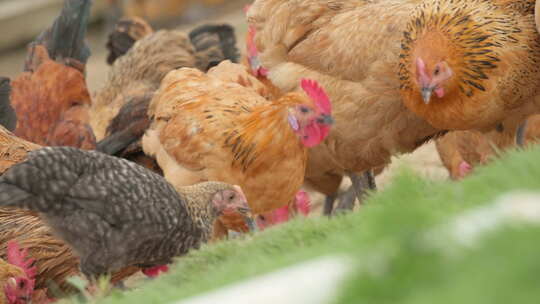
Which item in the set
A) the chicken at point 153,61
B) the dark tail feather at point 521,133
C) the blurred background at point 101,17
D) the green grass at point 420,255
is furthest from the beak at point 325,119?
the blurred background at point 101,17

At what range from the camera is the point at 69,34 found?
6203mm

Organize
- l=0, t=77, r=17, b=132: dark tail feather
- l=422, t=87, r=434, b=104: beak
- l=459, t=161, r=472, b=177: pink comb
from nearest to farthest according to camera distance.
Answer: l=422, t=87, r=434, b=104: beak, l=459, t=161, r=472, b=177: pink comb, l=0, t=77, r=17, b=132: dark tail feather

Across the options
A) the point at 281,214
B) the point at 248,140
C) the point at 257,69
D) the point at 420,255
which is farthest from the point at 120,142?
the point at 420,255

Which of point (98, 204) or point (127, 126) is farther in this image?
point (127, 126)

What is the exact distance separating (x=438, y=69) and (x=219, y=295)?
227cm

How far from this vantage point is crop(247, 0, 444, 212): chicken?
441 centimetres

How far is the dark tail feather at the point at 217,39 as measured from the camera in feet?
20.8

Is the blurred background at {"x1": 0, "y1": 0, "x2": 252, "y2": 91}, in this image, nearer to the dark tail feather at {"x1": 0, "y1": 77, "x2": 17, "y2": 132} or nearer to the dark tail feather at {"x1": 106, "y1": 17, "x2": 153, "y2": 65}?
the dark tail feather at {"x1": 106, "y1": 17, "x2": 153, "y2": 65}

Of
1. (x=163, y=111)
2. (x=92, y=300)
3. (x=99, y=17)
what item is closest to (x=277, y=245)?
(x=92, y=300)

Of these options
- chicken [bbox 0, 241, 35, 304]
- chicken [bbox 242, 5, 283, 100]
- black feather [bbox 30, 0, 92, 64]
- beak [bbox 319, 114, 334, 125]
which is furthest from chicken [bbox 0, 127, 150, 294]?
black feather [bbox 30, 0, 92, 64]

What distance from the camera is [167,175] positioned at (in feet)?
14.6

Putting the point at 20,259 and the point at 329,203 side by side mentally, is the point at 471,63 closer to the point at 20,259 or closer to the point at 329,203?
the point at 329,203

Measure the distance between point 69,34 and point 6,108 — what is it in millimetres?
1142

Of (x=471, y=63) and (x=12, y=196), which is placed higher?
(x=471, y=63)
